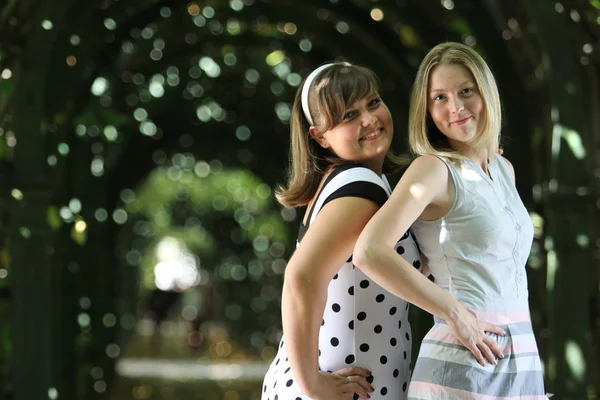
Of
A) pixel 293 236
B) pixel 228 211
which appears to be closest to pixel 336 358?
pixel 293 236

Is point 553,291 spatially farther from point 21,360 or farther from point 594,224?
point 21,360

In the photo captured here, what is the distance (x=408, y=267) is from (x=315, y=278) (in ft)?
0.83

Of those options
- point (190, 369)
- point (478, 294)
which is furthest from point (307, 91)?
point (190, 369)

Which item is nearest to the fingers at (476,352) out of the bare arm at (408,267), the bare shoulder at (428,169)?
the bare arm at (408,267)

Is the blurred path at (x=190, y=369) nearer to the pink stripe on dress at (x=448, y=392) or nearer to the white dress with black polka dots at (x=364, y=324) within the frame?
the white dress with black polka dots at (x=364, y=324)

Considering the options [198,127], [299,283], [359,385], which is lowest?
[359,385]

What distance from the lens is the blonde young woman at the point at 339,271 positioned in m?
2.73

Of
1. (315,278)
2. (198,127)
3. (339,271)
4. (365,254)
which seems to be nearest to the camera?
(365,254)

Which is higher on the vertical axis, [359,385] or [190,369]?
[359,385]

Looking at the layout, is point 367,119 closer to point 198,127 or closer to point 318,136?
point 318,136

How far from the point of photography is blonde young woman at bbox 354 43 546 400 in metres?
2.59

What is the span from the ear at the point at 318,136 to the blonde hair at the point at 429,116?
0.27m

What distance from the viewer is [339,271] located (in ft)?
9.34

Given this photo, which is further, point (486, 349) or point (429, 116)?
point (429, 116)
